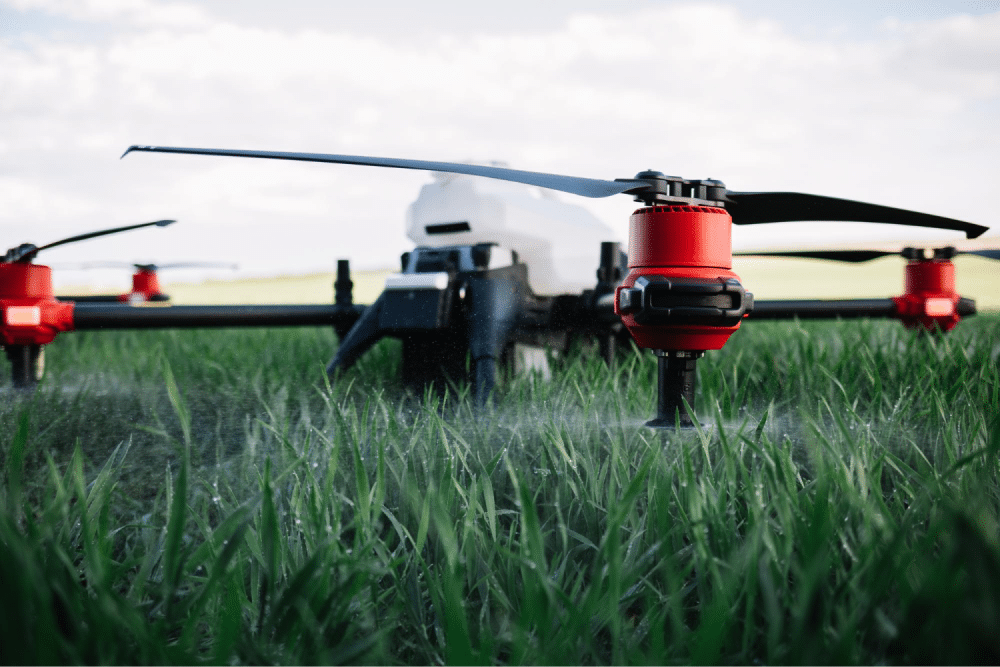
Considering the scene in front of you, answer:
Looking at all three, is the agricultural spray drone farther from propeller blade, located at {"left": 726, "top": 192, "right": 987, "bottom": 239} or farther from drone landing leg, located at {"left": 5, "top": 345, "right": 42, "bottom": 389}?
drone landing leg, located at {"left": 5, "top": 345, "right": 42, "bottom": 389}

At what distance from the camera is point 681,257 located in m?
1.20

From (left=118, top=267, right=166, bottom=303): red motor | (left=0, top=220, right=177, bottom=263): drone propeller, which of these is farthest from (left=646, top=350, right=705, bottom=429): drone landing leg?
(left=118, top=267, right=166, bottom=303): red motor

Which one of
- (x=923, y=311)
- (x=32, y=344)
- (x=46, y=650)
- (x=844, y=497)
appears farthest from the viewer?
(x=923, y=311)

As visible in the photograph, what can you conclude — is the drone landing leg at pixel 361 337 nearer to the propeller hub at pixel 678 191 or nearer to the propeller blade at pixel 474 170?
the propeller blade at pixel 474 170

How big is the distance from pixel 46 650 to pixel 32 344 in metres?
2.00

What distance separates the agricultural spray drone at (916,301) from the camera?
2613 mm

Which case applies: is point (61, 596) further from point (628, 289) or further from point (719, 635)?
point (628, 289)

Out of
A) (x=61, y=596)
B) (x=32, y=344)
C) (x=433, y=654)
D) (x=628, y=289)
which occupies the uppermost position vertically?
(x=628, y=289)

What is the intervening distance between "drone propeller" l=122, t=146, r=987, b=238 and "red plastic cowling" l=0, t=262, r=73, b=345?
43.0 inches

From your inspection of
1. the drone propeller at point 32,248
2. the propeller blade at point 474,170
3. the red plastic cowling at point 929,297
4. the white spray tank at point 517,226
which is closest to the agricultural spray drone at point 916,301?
the red plastic cowling at point 929,297

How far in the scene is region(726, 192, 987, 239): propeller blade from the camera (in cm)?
142

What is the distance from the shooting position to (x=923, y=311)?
8.61ft

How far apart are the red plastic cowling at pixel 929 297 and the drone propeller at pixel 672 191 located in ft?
4.06

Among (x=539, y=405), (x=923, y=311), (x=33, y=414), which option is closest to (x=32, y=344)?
(x=33, y=414)
